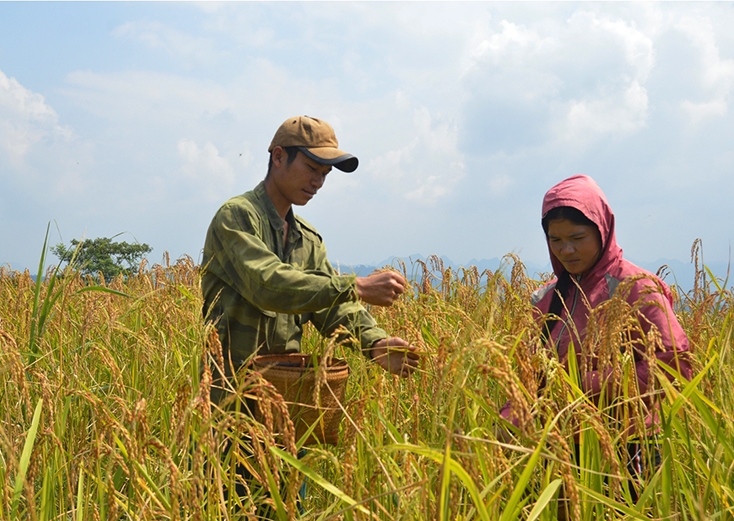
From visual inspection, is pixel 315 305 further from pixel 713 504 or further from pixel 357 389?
pixel 713 504

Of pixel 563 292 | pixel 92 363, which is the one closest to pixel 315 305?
pixel 563 292

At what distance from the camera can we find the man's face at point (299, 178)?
3.02m

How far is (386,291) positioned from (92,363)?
1612 mm

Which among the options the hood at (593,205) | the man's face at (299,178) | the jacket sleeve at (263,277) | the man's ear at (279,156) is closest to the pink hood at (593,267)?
the hood at (593,205)

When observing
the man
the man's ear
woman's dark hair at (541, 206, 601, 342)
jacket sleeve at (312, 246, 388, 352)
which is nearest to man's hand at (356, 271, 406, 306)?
the man

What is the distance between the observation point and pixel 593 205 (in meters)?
2.62

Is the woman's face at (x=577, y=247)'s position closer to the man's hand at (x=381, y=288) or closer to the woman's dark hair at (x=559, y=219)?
the woman's dark hair at (x=559, y=219)

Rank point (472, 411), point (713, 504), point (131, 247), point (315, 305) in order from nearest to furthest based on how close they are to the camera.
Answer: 1. point (713, 504)
2. point (472, 411)
3. point (315, 305)
4. point (131, 247)

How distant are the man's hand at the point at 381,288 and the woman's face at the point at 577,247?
25.5 inches

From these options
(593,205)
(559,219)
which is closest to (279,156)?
(559,219)

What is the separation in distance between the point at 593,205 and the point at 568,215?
0.33 ft

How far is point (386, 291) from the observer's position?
256 centimetres

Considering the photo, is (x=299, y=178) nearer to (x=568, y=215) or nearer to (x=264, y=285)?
(x=264, y=285)

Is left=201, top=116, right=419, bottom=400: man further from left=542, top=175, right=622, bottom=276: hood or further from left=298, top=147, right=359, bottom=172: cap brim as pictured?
left=542, top=175, right=622, bottom=276: hood
